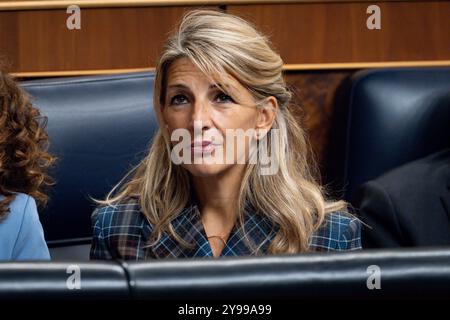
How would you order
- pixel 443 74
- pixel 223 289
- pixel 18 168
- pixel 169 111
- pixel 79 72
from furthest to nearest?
pixel 79 72, pixel 443 74, pixel 18 168, pixel 169 111, pixel 223 289

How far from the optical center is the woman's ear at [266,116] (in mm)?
961

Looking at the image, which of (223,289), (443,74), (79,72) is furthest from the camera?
(79,72)

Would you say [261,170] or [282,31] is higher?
[282,31]

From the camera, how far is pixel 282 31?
155 centimetres

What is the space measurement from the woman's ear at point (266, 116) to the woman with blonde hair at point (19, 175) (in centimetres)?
28

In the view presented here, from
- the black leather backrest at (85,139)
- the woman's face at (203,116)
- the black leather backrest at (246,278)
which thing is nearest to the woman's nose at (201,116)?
the woman's face at (203,116)

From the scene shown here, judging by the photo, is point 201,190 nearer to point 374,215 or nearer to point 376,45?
point 374,215

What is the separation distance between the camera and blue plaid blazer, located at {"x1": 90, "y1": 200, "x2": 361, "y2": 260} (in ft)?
3.11

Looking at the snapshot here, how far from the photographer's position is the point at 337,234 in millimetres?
961

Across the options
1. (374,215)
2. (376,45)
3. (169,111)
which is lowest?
(374,215)

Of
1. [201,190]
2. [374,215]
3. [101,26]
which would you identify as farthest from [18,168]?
[101,26]

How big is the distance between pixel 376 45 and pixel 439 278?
1.24 metres

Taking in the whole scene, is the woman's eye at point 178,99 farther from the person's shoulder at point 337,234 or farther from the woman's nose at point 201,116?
the person's shoulder at point 337,234

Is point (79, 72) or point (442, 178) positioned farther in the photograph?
point (79, 72)
